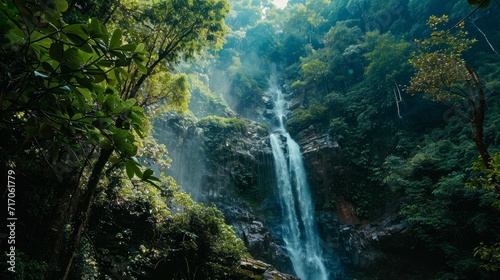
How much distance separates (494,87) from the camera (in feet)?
39.0

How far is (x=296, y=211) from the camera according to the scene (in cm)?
1491

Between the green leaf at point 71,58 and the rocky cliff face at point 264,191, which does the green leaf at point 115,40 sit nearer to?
the green leaf at point 71,58

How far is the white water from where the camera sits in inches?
509

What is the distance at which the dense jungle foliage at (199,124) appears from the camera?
3.67 feet

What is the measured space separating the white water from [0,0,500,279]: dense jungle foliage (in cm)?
120

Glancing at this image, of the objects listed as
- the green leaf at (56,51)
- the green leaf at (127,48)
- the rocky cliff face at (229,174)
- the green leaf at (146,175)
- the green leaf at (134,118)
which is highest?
the rocky cliff face at (229,174)

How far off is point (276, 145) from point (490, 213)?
10.8m

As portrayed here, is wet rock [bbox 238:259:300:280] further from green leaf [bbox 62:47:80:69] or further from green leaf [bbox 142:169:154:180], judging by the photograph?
green leaf [bbox 62:47:80:69]

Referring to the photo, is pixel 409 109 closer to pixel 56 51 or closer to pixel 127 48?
pixel 127 48

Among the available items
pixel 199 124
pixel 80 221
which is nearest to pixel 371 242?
pixel 199 124

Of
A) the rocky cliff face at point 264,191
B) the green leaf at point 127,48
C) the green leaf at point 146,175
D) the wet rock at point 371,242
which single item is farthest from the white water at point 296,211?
the green leaf at point 127,48

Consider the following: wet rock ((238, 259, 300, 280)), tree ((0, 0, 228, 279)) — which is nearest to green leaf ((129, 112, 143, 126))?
tree ((0, 0, 228, 279))

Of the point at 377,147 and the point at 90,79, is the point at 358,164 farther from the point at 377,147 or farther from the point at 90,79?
the point at 90,79

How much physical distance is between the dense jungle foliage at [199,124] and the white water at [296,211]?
1198 mm
